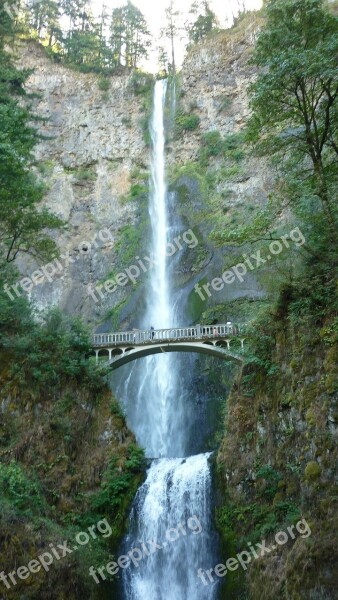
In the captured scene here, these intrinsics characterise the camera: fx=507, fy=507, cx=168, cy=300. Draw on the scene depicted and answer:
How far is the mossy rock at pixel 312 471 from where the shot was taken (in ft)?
37.4

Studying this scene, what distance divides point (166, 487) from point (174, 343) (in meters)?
6.24

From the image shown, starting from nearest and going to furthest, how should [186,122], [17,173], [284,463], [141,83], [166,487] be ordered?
[284,463]
[17,173]
[166,487]
[186,122]
[141,83]

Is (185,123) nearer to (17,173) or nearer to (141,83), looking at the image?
(141,83)

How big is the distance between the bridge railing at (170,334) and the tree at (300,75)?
8228mm

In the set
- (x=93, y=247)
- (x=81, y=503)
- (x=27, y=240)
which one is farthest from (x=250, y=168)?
(x=81, y=503)

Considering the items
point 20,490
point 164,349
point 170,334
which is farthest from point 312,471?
point 170,334

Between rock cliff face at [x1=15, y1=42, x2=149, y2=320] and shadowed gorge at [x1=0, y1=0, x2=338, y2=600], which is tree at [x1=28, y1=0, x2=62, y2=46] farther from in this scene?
shadowed gorge at [x1=0, y1=0, x2=338, y2=600]

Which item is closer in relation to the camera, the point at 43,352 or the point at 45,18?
the point at 43,352

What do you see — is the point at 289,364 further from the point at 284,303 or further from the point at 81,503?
the point at 81,503

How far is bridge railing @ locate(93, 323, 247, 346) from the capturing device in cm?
2127

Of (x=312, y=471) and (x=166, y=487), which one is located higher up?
(x=312, y=471)

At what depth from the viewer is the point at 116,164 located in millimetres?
39781

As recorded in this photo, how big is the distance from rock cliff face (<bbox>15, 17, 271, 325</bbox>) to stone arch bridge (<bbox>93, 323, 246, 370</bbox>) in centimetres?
732

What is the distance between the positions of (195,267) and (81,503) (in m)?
16.4
